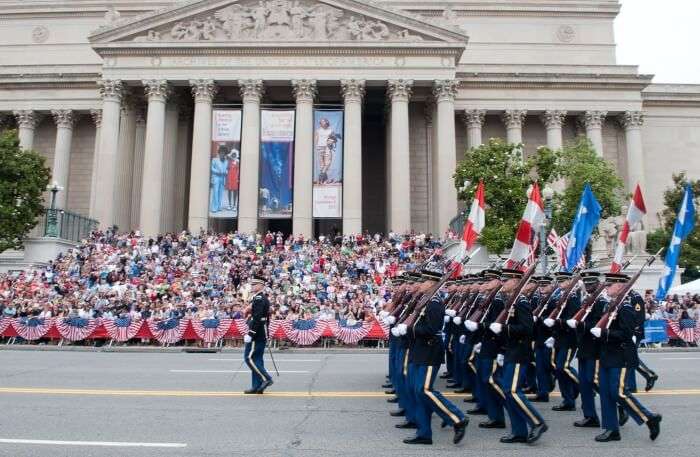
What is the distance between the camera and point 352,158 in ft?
121

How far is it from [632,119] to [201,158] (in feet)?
103

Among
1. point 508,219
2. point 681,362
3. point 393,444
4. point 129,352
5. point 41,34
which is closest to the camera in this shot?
point 393,444

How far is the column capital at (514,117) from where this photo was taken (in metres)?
42.6

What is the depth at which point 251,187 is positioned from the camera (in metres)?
36.4

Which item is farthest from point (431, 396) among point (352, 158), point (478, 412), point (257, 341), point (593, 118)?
point (593, 118)

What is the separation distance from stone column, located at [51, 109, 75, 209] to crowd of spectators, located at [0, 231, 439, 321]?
12.5 metres

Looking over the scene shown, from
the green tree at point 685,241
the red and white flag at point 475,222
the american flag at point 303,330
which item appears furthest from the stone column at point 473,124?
the red and white flag at point 475,222

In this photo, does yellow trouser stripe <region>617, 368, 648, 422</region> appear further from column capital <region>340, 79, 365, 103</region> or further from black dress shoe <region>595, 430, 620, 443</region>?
column capital <region>340, 79, 365, 103</region>

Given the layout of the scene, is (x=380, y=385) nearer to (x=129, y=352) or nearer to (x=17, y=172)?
(x=129, y=352)

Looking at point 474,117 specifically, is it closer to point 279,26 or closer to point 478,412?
point 279,26

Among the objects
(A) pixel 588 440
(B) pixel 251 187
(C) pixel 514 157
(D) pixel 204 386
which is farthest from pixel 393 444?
(B) pixel 251 187

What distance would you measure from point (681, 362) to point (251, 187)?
26061mm

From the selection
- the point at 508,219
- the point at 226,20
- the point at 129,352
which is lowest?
the point at 129,352

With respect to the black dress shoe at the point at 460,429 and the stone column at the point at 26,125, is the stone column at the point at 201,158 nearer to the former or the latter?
the stone column at the point at 26,125
